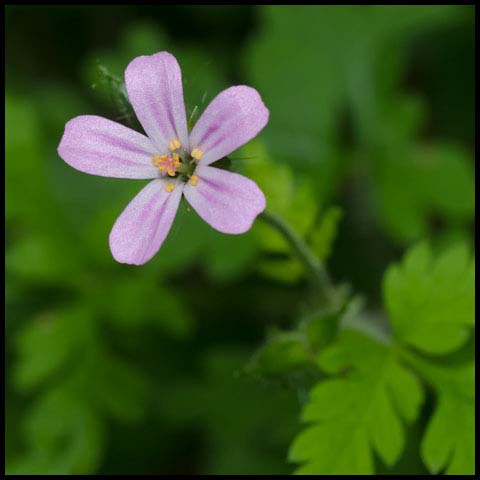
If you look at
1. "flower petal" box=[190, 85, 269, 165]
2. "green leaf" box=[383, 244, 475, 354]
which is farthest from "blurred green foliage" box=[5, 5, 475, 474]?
"flower petal" box=[190, 85, 269, 165]

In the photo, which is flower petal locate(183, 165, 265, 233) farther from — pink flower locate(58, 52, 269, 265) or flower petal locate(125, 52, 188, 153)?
flower petal locate(125, 52, 188, 153)

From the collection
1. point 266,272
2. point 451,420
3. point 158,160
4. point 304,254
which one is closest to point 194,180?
point 158,160

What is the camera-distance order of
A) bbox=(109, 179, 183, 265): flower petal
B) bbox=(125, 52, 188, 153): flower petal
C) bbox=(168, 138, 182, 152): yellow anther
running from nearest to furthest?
bbox=(109, 179, 183, 265): flower petal
bbox=(125, 52, 188, 153): flower petal
bbox=(168, 138, 182, 152): yellow anther

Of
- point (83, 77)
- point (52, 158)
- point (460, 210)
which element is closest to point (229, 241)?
point (460, 210)

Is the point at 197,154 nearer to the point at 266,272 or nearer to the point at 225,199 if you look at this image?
the point at 225,199

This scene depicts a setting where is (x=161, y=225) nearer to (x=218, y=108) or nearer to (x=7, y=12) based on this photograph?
(x=218, y=108)

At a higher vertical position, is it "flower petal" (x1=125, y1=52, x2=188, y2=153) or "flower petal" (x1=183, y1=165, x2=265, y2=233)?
"flower petal" (x1=125, y1=52, x2=188, y2=153)

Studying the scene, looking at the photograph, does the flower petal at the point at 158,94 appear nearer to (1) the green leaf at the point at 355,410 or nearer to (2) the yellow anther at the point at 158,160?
(2) the yellow anther at the point at 158,160
